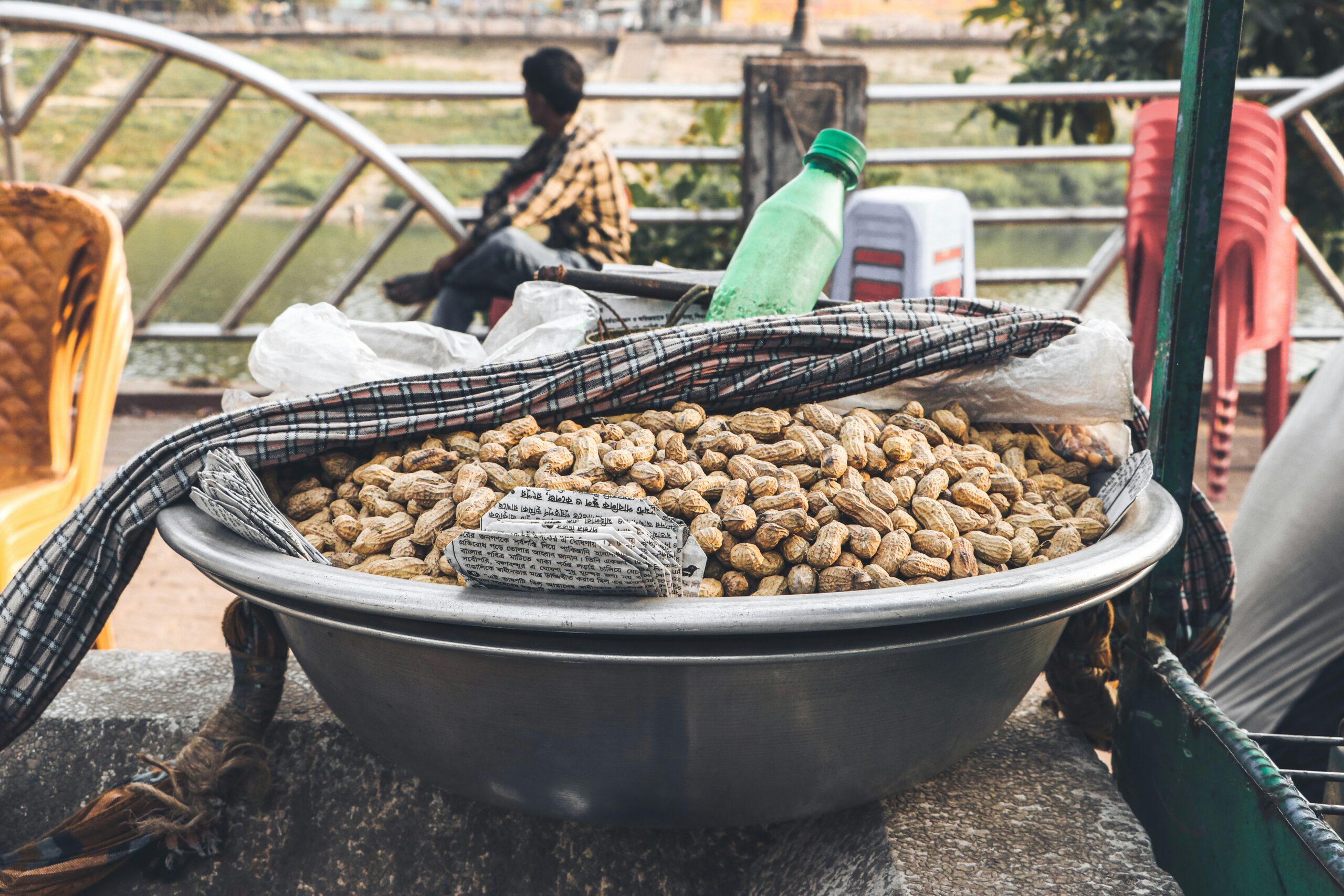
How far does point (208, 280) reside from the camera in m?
7.30

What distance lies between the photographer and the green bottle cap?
5.50 ft

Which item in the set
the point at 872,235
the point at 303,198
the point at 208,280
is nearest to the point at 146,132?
the point at 303,198

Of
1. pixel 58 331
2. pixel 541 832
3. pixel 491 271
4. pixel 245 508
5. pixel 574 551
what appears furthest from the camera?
pixel 491 271

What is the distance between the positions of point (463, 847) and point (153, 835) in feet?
1.39

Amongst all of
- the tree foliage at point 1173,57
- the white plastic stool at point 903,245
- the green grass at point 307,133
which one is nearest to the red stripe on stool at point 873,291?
the white plastic stool at point 903,245

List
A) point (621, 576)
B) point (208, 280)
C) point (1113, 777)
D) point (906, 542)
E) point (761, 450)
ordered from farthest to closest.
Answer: point (208, 280) < point (1113, 777) < point (761, 450) < point (906, 542) < point (621, 576)

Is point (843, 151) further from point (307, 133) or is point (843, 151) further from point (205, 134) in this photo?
point (307, 133)

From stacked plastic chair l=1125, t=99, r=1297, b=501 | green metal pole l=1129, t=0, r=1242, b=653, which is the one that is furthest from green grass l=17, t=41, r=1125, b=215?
green metal pole l=1129, t=0, r=1242, b=653

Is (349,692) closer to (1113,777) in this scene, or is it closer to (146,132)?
(1113,777)

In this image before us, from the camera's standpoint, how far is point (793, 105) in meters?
3.84

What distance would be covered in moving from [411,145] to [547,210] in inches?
29.4

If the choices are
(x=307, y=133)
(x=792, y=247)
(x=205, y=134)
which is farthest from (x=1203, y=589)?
(x=307, y=133)

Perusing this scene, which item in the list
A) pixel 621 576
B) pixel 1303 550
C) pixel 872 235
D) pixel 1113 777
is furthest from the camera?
pixel 872 235

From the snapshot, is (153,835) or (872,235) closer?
(153,835)
